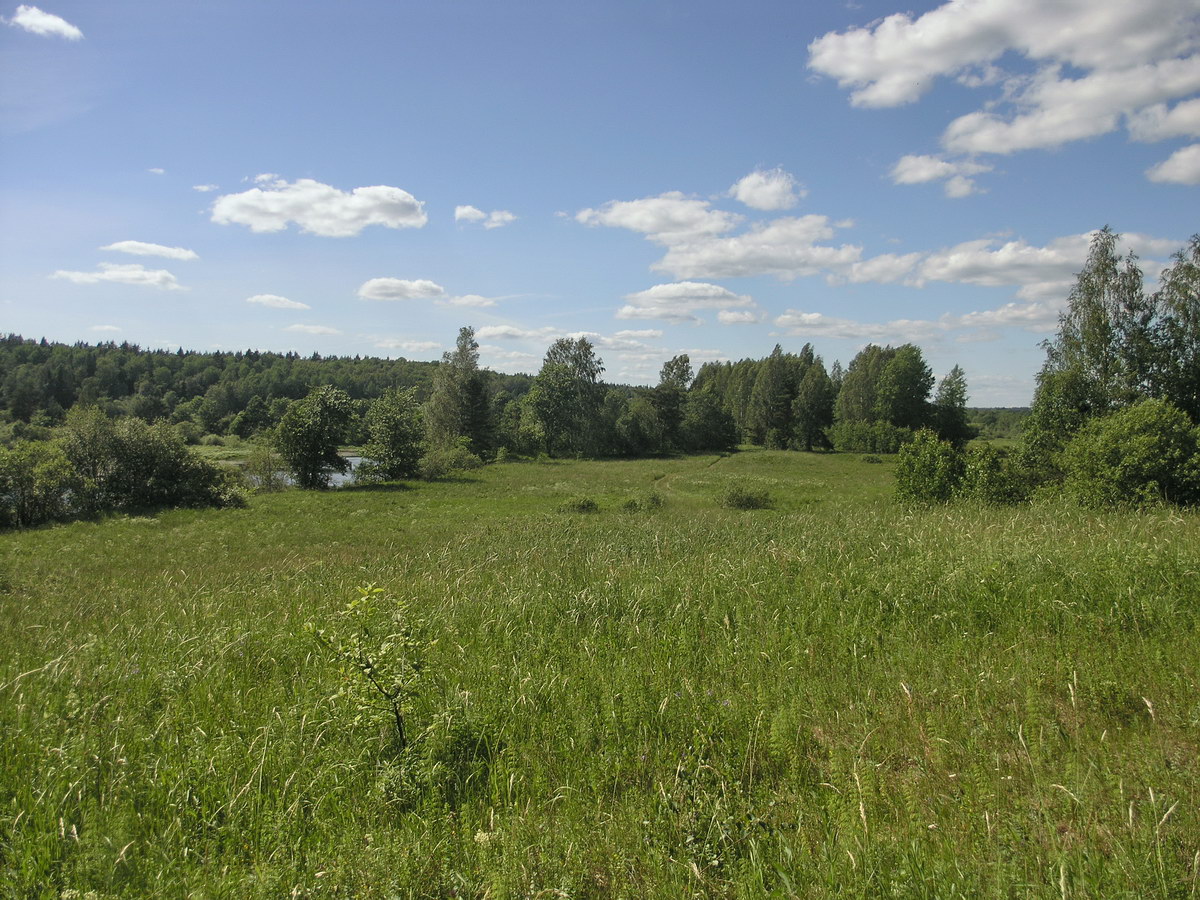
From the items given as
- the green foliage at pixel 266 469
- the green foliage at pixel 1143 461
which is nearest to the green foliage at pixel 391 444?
the green foliage at pixel 266 469

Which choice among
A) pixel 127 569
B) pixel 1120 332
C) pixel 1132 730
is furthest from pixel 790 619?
pixel 1120 332

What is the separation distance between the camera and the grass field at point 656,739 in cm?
256

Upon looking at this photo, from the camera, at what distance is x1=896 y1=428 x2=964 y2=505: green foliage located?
78.5 ft

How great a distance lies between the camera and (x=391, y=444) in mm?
47031

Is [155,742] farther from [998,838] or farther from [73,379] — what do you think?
[73,379]

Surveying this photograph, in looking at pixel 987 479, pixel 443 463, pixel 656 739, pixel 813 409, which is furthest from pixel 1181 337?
pixel 813 409

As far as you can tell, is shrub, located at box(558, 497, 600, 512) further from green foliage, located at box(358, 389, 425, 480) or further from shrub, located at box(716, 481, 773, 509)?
green foliage, located at box(358, 389, 425, 480)

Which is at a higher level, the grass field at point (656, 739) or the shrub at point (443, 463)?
the grass field at point (656, 739)

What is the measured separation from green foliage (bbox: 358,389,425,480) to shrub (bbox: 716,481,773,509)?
26375 millimetres

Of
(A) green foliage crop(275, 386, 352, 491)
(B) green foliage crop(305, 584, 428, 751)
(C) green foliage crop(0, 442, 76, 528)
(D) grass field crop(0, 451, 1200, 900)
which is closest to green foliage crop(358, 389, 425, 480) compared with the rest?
(A) green foliage crop(275, 386, 352, 491)

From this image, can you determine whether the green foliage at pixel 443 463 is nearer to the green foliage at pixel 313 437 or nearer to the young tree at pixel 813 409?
the green foliage at pixel 313 437

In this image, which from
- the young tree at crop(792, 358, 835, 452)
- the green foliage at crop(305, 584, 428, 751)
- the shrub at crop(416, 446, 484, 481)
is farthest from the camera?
the young tree at crop(792, 358, 835, 452)

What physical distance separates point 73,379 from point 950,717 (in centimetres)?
11418

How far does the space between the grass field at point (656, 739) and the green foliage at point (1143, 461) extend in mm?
11018
